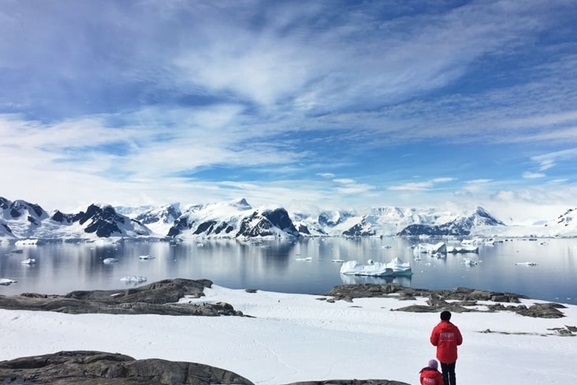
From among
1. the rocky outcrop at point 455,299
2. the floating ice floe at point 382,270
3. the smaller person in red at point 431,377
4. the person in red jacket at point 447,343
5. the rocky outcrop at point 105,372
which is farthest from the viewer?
the floating ice floe at point 382,270

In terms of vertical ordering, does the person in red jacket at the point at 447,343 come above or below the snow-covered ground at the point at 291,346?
above

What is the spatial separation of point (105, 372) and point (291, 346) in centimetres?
924

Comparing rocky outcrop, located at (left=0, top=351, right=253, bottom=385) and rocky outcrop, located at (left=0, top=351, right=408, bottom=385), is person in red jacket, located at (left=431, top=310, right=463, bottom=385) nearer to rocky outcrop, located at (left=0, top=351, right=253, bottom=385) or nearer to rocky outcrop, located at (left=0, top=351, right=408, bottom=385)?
rocky outcrop, located at (left=0, top=351, right=408, bottom=385)

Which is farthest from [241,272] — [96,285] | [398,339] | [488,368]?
[488,368]

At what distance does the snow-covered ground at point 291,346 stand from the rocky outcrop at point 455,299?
9845 mm

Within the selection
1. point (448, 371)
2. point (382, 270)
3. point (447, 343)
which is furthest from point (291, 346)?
point (382, 270)

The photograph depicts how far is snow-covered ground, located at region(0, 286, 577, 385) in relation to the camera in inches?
590

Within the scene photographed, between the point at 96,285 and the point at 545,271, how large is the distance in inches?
3557

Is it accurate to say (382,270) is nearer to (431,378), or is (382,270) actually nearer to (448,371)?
(448,371)

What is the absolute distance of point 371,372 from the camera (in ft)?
49.0

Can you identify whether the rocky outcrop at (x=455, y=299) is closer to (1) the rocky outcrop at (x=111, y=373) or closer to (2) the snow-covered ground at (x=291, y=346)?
(2) the snow-covered ground at (x=291, y=346)

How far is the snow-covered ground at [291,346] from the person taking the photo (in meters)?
15.0

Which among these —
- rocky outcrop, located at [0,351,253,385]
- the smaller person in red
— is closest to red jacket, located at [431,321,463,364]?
the smaller person in red

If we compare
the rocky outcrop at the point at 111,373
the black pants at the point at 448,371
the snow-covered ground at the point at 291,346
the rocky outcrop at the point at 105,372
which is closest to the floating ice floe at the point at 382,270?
the snow-covered ground at the point at 291,346
